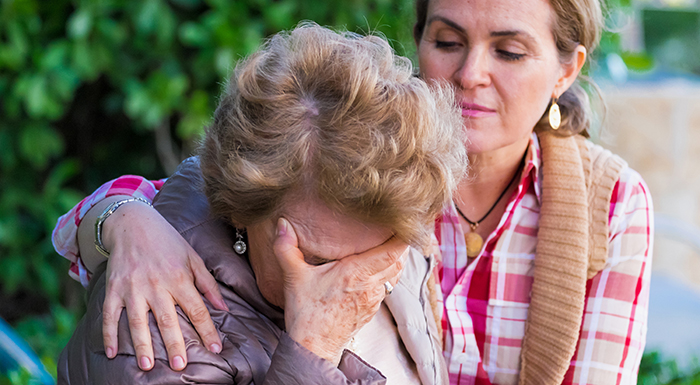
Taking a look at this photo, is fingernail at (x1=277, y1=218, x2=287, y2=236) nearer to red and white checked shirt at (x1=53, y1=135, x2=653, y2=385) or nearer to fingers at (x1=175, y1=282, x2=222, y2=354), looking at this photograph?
fingers at (x1=175, y1=282, x2=222, y2=354)

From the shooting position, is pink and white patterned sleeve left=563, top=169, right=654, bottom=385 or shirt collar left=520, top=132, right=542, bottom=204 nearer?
pink and white patterned sleeve left=563, top=169, right=654, bottom=385

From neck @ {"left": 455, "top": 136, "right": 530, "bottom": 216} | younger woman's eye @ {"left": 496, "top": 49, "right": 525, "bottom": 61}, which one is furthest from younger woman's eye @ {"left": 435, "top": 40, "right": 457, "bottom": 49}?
neck @ {"left": 455, "top": 136, "right": 530, "bottom": 216}

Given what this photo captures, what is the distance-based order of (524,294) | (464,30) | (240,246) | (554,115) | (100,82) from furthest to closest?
(100,82)
(554,115)
(524,294)
(464,30)
(240,246)

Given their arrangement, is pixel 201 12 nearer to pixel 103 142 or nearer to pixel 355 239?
pixel 103 142

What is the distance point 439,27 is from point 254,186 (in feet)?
2.86

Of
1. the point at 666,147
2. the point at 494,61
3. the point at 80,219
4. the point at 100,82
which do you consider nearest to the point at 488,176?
the point at 494,61

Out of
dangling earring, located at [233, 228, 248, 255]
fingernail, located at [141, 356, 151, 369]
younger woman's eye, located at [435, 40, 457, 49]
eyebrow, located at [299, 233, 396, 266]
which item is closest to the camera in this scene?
fingernail, located at [141, 356, 151, 369]

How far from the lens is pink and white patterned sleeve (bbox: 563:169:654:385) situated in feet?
5.74

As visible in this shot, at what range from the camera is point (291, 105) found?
1227 millimetres

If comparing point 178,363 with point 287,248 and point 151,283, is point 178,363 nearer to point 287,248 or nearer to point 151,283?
point 151,283

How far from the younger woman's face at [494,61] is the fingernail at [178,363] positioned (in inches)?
39.9

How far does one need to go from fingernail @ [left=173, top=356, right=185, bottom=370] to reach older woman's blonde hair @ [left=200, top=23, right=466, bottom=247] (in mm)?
309

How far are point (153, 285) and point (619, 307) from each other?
4.10ft

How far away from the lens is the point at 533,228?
193 centimetres
